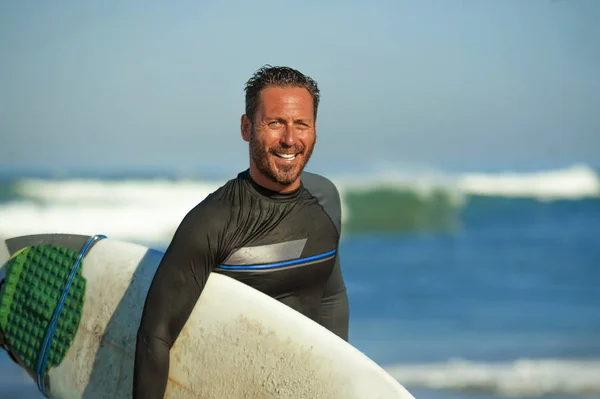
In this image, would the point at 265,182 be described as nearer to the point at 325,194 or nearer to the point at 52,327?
the point at 325,194

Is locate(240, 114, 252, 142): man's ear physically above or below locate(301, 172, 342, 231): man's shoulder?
above

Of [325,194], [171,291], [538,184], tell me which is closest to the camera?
[171,291]

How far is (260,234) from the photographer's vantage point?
107 inches

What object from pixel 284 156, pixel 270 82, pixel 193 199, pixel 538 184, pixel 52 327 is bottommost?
pixel 52 327

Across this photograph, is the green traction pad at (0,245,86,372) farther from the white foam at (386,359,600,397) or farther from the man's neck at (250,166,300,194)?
the white foam at (386,359,600,397)

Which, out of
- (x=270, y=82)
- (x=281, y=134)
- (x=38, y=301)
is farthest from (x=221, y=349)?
(x=38, y=301)

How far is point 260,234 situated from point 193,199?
1447cm

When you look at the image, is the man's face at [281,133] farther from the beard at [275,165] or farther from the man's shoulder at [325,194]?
the man's shoulder at [325,194]

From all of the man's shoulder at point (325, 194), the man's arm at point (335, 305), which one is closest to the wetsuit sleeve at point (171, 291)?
the man's shoulder at point (325, 194)

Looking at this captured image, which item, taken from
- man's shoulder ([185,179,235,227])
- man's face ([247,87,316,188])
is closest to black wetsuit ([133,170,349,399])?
man's shoulder ([185,179,235,227])

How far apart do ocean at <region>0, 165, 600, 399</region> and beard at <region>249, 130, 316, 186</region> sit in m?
3.63

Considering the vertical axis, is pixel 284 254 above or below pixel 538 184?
below

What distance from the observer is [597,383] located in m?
6.29

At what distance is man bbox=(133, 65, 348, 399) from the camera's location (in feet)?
8.59
